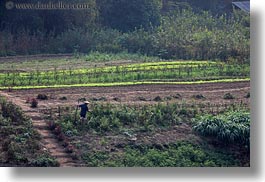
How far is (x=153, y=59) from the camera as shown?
1488 cm

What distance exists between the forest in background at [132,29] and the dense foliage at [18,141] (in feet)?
4.84

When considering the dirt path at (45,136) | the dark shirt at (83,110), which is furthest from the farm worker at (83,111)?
the dirt path at (45,136)

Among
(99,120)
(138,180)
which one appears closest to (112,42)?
(99,120)

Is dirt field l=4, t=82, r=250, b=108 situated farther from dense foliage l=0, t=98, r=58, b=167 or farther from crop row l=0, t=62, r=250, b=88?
dense foliage l=0, t=98, r=58, b=167

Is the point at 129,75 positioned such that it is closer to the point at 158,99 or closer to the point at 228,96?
the point at 158,99

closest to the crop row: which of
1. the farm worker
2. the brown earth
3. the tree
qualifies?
the brown earth

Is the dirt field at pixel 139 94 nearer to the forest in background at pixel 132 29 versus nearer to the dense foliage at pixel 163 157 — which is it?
the forest in background at pixel 132 29

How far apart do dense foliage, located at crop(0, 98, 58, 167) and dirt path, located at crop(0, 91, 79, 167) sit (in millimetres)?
90

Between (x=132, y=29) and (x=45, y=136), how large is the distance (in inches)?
120

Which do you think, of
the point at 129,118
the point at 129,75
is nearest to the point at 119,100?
the point at 129,118

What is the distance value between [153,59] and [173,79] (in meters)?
0.79

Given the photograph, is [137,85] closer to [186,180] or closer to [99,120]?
[99,120]

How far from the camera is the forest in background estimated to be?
1430 cm

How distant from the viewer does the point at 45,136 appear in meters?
13.3
